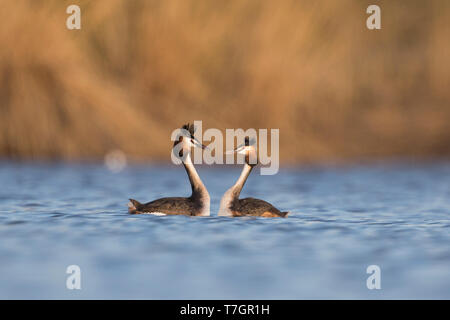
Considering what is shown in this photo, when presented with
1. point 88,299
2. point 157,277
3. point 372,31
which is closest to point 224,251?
point 157,277

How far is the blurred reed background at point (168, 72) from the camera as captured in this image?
15.6 m

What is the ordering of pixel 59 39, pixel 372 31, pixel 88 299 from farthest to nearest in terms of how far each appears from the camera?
pixel 372 31 → pixel 59 39 → pixel 88 299

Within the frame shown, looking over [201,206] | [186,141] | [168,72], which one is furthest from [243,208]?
[168,72]

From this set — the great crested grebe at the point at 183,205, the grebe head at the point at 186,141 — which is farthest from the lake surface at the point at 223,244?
the grebe head at the point at 186,141

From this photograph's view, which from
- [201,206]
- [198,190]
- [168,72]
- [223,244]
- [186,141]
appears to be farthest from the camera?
[168,72]

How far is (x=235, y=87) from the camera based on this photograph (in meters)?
16.6

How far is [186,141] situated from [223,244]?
2.42 metres

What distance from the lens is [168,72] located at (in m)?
16.5

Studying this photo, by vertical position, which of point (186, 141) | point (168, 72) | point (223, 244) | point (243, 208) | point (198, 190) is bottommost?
point (223, 244)

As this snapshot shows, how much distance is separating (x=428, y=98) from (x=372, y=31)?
1.90 meters

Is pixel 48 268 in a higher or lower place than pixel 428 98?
lower

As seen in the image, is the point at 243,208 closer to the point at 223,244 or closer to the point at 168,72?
the point at 223,244

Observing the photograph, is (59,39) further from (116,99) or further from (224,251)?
(224,251)

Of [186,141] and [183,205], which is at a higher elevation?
[186,141]
